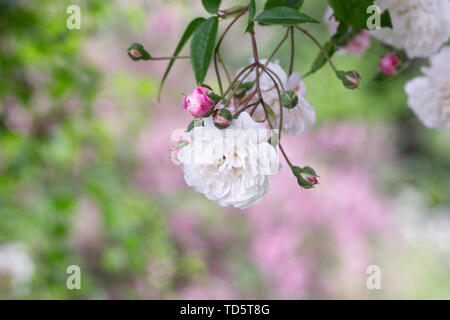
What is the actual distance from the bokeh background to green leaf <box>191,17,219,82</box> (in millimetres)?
201

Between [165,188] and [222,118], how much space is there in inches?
60.6

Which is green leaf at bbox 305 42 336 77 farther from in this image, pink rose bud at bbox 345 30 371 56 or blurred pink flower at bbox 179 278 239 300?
blurred pink flower at bbox 179 278 239 300

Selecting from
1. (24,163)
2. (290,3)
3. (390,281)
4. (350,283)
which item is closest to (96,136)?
(24,163)

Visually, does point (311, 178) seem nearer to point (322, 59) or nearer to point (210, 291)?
point (322, 59)

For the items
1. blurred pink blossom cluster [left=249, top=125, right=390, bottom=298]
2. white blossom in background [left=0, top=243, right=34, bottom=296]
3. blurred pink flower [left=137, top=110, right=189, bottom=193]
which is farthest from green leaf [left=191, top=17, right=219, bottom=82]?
blurred pink flower [left=137, top=110, right=189, bottom=193]

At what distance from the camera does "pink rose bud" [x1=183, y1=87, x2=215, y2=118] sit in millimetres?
280

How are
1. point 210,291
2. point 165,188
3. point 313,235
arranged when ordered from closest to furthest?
point 210,291 → point 313,235 → point 165,188

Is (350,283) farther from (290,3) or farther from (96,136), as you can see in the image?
(290,3)

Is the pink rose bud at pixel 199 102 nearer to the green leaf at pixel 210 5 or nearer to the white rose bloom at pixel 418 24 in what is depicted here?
the green leaf at pixel 210 5

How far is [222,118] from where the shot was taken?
0.27m

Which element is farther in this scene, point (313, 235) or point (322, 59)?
point (313, 235)

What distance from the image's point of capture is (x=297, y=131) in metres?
0.33

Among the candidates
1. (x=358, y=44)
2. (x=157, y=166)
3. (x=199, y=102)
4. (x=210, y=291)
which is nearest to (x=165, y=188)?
(x=157, y=166)
